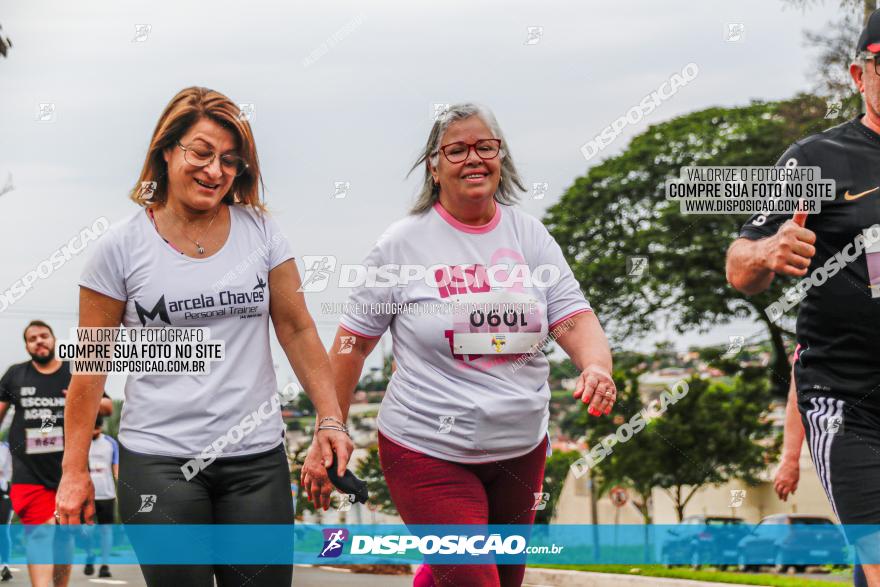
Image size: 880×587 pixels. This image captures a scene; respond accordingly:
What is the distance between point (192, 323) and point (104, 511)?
8251 millimetres

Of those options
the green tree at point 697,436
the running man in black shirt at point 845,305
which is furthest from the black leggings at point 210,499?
the green tree at point 697,436

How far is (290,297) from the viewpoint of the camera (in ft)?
12.9

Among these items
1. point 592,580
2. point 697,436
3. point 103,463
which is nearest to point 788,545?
point 697,436

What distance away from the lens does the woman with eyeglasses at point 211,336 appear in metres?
3.61

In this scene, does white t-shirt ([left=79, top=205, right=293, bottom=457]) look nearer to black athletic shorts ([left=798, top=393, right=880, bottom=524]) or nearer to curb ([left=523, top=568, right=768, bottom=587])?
black athletic shorts ([left=798, top=393, right=880, bottom=524])

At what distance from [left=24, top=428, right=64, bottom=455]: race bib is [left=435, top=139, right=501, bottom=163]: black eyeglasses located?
15.7 feet

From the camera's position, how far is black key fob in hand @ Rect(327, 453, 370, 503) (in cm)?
384

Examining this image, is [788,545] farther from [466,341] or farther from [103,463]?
[466,341]

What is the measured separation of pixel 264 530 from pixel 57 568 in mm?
4803

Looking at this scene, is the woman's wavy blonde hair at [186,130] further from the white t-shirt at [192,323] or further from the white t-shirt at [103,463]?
the white t-shirt at [103,463]

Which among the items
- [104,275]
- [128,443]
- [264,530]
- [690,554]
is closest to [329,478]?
[264,530]

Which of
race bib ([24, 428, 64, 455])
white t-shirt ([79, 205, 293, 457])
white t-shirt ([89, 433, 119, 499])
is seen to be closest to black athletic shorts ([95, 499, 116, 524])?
white t-shirt ([89, 433, 119, 499])

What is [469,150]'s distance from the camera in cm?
430

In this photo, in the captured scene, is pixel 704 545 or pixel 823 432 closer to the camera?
pixel 823 432
